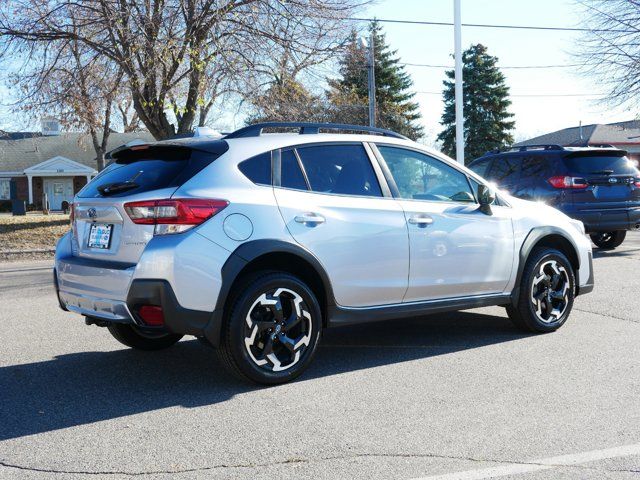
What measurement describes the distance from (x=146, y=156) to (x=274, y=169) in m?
0.92

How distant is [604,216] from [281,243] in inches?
341

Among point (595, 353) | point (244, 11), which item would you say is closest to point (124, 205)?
point (595, 353)

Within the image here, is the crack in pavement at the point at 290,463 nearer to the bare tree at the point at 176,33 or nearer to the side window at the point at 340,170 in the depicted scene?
the side window at the point at 340,170

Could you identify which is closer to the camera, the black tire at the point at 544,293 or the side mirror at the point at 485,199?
the side mirror at the point at 485,199

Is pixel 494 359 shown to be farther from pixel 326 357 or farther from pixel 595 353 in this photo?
pixel 326 357

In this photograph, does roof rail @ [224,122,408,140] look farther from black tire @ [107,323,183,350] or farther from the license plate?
black tire @ [107,323,183,350]

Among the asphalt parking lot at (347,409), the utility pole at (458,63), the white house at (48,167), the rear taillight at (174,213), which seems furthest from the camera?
the white house at (48,167)

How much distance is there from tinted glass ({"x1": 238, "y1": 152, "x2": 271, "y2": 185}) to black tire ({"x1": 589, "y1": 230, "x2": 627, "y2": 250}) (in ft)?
33.4

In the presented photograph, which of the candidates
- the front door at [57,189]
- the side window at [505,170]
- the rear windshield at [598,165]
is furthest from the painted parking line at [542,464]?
the front door at [57,189]

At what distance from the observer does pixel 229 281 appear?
466cm

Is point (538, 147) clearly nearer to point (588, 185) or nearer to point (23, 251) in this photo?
point (588, 185)

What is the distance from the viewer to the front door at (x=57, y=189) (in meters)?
53.6

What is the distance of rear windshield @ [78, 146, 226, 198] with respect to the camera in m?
4.85

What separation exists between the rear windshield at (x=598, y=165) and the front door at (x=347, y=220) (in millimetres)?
7506
